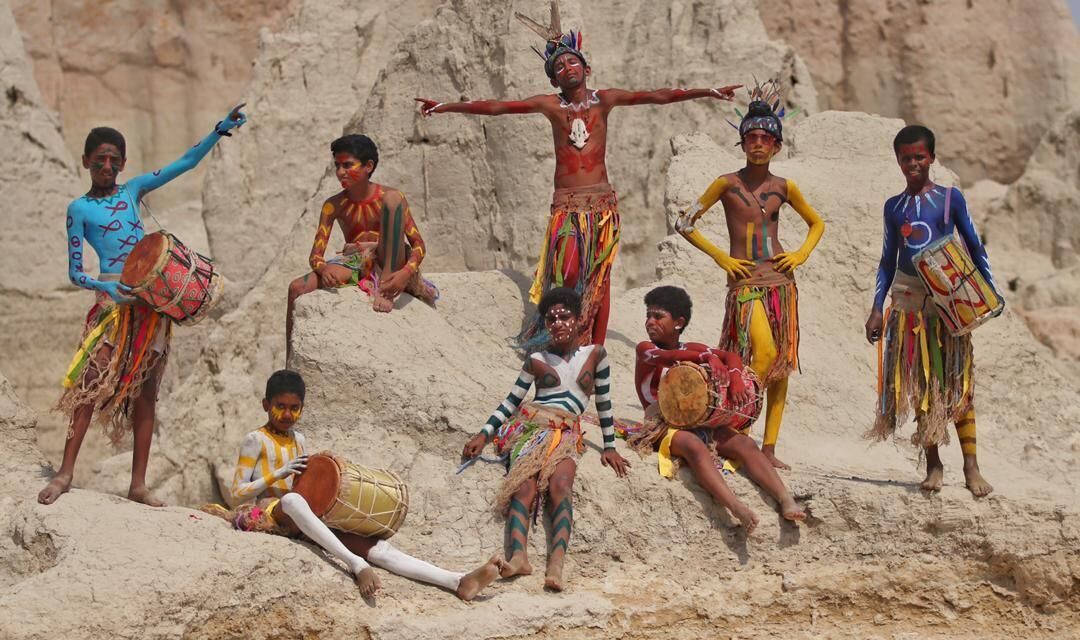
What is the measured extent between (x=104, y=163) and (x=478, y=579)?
275 cm

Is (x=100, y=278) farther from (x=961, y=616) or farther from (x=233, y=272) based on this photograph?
(x=233, y=272)

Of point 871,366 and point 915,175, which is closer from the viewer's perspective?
point 915,175

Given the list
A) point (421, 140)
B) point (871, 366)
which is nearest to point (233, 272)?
point (421, 140)

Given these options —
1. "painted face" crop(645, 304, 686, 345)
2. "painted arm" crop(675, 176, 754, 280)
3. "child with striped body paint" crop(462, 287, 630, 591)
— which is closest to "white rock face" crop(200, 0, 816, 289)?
"painted arm" crop(675, 176, 754, 280)

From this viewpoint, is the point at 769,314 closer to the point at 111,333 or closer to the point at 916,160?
the point at 916,160

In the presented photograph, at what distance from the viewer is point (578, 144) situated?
9359 mm

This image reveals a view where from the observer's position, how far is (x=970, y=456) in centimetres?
775

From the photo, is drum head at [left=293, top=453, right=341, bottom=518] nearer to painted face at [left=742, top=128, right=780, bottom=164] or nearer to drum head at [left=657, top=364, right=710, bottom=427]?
drum head at [left=657, top=364, right=710, bottom=427]

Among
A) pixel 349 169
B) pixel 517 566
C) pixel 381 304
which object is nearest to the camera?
pixel 517 566

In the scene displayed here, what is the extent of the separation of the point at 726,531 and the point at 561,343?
3.89 ft

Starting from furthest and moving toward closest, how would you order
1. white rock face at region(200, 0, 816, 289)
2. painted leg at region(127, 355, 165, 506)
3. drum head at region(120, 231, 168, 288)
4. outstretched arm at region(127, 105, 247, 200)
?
1. white rock face at region(200, 0, 816, 289)
2. outstretched arm at region(127, 105, 247, 200)
3. painted leg at region(127, 355, 165, 506)
4. drum head at region(120, 231, 168, 288)

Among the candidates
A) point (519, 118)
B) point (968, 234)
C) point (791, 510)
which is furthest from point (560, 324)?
point (519, 118)

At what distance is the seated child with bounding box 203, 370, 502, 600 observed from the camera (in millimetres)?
7164

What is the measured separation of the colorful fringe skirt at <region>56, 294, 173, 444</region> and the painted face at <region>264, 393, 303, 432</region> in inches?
29.7
